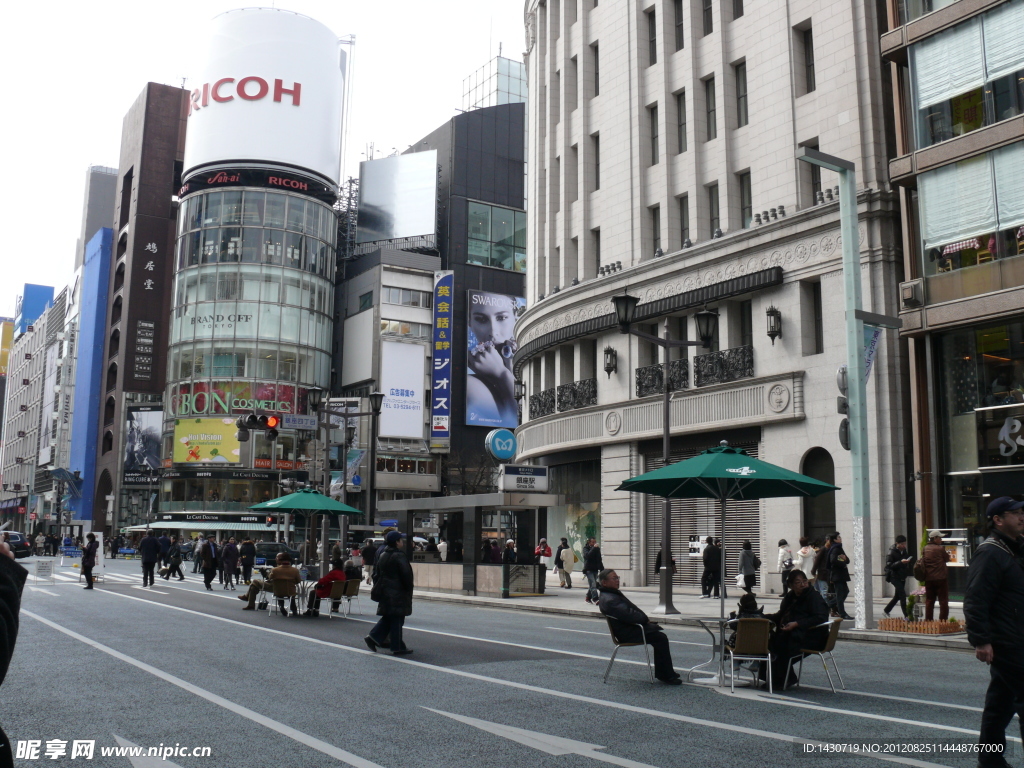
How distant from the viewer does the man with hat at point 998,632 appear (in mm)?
5809

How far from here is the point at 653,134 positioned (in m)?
34.4

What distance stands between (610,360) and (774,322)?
283 inches

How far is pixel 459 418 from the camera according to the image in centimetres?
8412

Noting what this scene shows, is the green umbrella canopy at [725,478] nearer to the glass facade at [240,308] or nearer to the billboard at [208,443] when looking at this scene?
the billboard at [208,443]

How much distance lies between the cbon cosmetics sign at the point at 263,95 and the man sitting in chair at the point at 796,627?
257 ft

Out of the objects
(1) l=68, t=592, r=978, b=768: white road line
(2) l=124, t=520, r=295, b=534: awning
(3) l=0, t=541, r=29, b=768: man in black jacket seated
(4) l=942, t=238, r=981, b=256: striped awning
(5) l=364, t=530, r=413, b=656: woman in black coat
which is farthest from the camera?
(2) l=124, t=520, r=295, b=534: awning

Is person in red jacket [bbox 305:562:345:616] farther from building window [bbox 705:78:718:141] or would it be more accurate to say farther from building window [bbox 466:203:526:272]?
building window [bbox 466:203:526:272]

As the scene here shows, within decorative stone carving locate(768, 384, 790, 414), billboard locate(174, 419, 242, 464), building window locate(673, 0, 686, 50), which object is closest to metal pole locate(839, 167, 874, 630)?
decorative stone carving locate(768, 384, 790, 414)

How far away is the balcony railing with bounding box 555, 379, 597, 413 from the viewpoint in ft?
114

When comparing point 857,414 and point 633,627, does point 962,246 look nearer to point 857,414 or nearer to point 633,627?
point 857,414

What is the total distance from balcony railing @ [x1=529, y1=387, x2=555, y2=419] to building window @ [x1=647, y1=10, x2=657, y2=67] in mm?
12874

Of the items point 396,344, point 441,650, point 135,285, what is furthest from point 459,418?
point 441,650

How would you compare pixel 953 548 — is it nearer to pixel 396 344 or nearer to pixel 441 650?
pixel 441 650

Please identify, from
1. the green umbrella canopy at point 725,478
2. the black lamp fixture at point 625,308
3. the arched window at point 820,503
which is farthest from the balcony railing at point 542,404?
the green umbrella canopy at point 725,478
